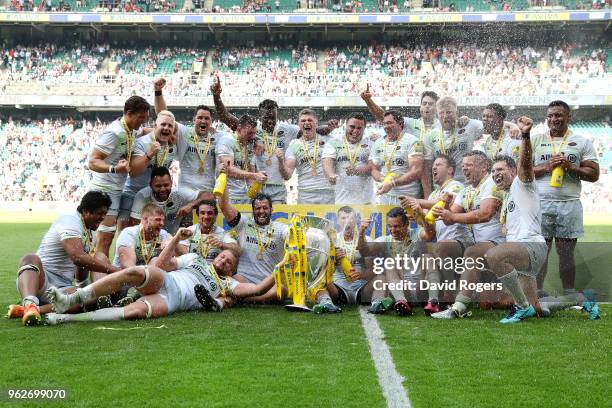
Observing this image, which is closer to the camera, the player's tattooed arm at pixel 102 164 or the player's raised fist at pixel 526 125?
the player's raised fist at pixel 526 125

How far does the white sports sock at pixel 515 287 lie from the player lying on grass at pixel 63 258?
325cm

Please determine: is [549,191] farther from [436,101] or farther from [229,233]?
[229,233]

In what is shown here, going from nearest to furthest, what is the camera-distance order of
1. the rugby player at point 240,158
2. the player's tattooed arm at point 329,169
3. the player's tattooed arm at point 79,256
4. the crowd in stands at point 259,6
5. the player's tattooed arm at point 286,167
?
1. the player's tattooed arm at point 79,256
2. the rugby player at point 240,158
3. the player's tattooed arm at point 329,169
4. the player's tattooed arm at point 286,167
5. the crowd in stands at point 259,6

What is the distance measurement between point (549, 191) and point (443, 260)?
1.56 metres

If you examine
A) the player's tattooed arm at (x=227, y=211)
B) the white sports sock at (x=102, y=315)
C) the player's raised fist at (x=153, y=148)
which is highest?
the player's raised fist at (x=153, y=148)

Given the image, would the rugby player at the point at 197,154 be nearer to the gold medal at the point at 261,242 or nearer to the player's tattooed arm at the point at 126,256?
the gold medal at the point at 261,242

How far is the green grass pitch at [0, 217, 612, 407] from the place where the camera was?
410 centimetres

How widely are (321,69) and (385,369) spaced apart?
109 feet

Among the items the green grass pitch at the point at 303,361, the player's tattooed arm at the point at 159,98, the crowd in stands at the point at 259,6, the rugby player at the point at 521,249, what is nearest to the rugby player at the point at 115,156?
the player's tattooed arm at the point at 159,98

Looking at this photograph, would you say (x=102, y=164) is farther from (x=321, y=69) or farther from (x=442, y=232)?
(x=321, y=69)

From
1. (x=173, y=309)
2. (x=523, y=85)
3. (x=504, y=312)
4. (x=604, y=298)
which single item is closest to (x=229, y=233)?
(x=173, y=309)

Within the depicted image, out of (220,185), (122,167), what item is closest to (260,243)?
(220,185)

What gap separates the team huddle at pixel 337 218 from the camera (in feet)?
21.8

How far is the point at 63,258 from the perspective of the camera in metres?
6.83
